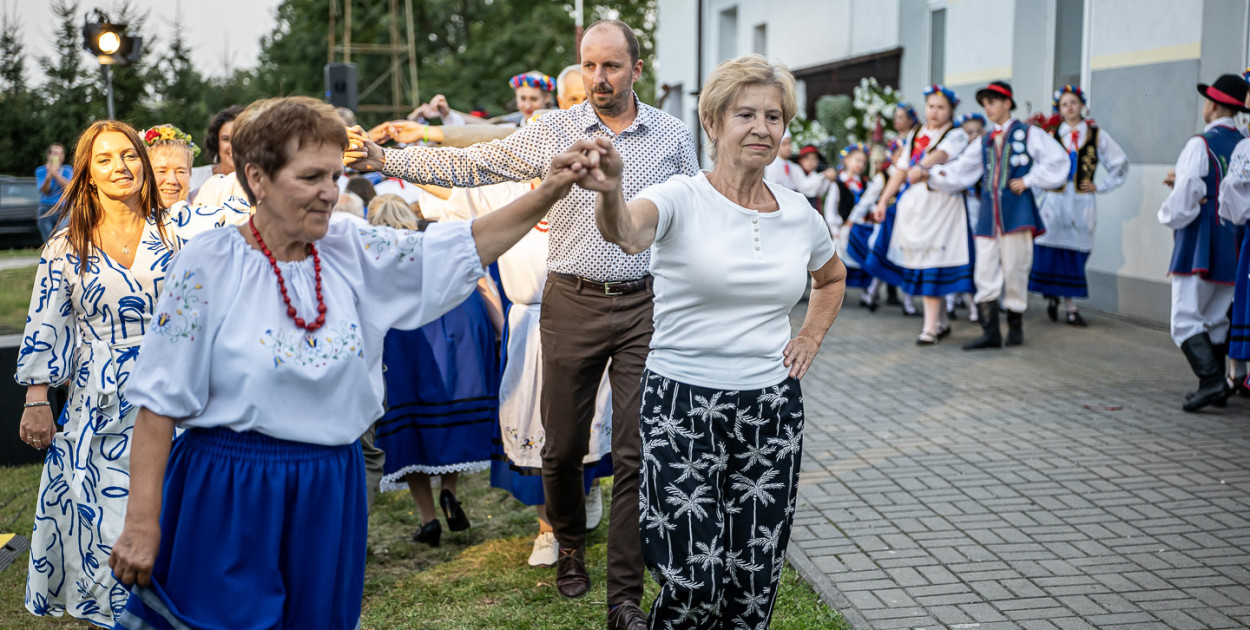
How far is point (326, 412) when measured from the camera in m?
2.56

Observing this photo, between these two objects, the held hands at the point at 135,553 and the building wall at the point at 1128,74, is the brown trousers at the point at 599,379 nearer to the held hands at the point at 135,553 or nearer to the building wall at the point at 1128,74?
the held hands at the point at 135,553

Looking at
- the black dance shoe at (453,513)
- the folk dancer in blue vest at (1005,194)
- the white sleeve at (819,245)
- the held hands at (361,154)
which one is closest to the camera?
the white sleeve at (819,245)

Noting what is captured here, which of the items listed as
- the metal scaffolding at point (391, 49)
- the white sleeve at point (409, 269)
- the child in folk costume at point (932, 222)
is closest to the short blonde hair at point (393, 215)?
the white sleeve at point (409, 269)

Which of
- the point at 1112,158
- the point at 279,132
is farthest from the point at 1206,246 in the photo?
the point at 279,132

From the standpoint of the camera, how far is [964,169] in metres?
10.4

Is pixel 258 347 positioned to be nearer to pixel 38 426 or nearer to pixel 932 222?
pixel 38 426

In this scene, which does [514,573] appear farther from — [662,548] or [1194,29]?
[1194,29]

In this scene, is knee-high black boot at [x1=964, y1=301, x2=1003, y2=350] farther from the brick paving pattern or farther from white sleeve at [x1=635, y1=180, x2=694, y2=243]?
white sleeve at [x1=635, y1=180, x2=694, y2=243]

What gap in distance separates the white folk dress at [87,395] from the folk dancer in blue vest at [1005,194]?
307 inches

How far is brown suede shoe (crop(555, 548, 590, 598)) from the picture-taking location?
4.64 metres

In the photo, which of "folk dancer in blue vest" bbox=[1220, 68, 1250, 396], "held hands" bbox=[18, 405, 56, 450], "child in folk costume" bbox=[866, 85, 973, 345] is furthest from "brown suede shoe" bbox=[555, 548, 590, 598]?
"child in folk costume" bbox=[866, 85, 973, 345]

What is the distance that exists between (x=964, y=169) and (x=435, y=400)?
21.7 feet

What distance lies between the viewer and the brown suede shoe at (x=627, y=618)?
405 cm

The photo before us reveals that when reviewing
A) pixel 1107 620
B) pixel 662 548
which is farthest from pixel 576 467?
pixel 1107 620
